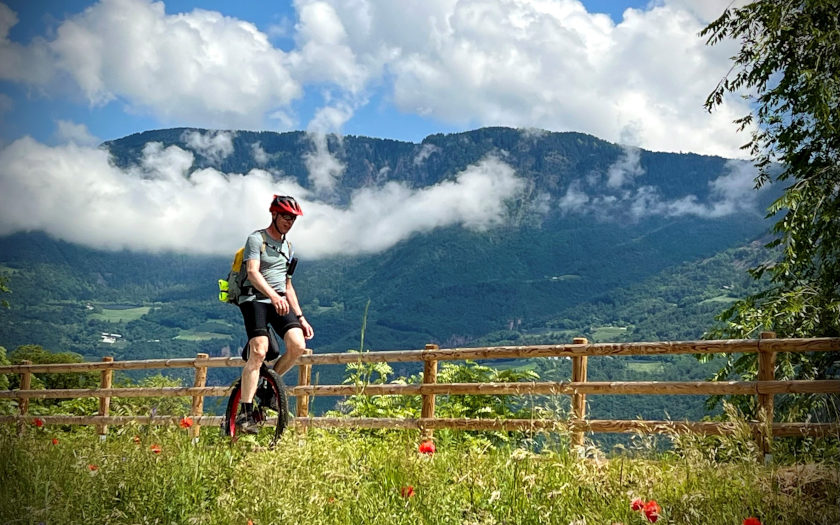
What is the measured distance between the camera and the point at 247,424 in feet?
21.3

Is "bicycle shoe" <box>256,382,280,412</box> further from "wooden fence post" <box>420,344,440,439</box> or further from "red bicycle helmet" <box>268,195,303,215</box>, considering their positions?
"wooden fence post" <box>420,344,440,439</box>

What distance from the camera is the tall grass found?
124 inches

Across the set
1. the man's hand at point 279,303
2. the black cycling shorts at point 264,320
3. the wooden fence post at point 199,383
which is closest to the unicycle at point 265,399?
the black cycling shorts at point 264,320

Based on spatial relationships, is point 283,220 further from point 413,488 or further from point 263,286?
point 413,488

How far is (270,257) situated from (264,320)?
537 millimetres

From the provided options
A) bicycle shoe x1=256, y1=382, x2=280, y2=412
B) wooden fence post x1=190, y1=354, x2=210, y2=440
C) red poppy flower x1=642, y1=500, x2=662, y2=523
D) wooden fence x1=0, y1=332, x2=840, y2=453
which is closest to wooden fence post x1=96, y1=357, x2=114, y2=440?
wooden fence x1=0, y1=332, x2=840, y2=453

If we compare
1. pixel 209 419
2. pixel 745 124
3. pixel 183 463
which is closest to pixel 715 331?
pixel 745 124

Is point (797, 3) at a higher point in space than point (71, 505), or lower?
higher

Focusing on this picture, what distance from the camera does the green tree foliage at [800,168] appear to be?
961 centimetres

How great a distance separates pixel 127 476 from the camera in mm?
3924

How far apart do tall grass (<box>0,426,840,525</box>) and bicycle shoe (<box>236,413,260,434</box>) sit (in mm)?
2129

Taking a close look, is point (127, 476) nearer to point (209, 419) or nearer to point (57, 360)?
point (209, 419)

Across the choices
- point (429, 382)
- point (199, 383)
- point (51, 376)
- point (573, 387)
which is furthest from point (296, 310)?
point (51, 376)

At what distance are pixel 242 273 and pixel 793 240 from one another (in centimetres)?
724
